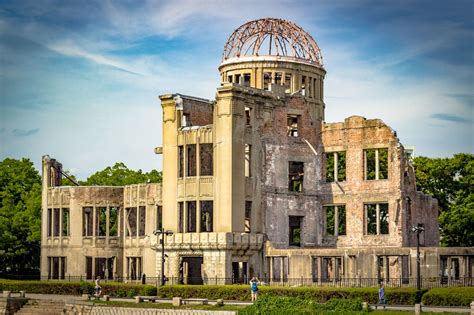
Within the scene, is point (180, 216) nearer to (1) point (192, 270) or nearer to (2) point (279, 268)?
(1) point (192, 270)

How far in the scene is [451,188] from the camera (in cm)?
7888

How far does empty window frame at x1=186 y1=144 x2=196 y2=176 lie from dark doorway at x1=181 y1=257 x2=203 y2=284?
552 cm

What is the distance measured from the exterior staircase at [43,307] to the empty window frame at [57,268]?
1416 cm

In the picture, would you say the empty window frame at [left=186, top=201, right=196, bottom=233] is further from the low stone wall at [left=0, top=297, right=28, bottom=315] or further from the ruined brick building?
the low stone wall at [left=0, top=297, right=28, bottom=315]

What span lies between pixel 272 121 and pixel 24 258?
84.2ft

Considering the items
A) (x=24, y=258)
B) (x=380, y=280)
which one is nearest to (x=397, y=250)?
(x=380, y=280)

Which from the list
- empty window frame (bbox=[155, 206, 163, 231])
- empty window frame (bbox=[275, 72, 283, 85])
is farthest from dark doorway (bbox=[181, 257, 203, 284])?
empty window frame (bbox=[275, 72, 283, 85])

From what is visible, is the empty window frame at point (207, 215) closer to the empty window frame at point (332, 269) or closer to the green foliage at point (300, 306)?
the empty window frame at point (332, 269)

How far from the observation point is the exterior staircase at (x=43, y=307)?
58.1 metres

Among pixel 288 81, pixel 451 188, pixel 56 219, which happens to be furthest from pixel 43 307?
pixel 451 188

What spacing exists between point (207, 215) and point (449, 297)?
24.9m

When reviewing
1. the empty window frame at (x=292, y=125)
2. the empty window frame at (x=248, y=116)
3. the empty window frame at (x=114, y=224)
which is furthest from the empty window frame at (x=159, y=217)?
the empty window frame at (x=292, y=125)

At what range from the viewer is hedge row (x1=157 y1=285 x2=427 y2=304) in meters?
52.9

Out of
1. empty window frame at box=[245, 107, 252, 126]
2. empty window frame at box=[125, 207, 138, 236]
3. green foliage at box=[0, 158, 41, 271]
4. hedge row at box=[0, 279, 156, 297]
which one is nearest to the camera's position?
hedge row at box=[0, 279, 156, 297]
